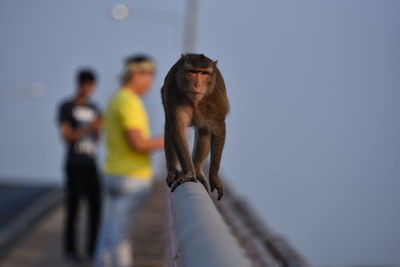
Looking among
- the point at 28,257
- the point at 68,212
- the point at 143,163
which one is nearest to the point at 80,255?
the point at 68,212

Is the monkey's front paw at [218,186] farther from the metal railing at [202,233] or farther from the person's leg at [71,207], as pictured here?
the person's leg at [71,207]

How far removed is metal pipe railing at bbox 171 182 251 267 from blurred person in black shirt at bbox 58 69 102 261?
19.3ft

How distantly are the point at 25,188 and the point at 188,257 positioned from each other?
90.1ft

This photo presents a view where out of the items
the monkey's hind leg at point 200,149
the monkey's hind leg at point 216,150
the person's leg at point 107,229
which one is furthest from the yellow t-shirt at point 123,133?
the monkey's hind leg at point 216,150

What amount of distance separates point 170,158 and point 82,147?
6198mm

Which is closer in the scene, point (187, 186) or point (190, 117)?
point (190, 117)

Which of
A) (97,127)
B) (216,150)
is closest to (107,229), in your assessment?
(97,127)

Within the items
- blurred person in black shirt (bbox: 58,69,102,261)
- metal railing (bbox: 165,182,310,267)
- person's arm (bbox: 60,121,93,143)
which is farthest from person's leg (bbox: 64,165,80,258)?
metal railing (bbox: 165,182,310,267)

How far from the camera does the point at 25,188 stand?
2750cm

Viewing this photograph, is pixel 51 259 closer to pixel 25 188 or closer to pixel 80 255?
pixel 80 255

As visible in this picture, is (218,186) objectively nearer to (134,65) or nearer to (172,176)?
(172,176)

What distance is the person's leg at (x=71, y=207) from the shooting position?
7441 millimetres

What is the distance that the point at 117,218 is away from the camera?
17.7ft

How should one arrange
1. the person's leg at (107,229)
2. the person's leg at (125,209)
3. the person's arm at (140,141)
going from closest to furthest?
the person's arm at (140,141)
the person's leg at (125,209)
the person's leg at (107,229)
